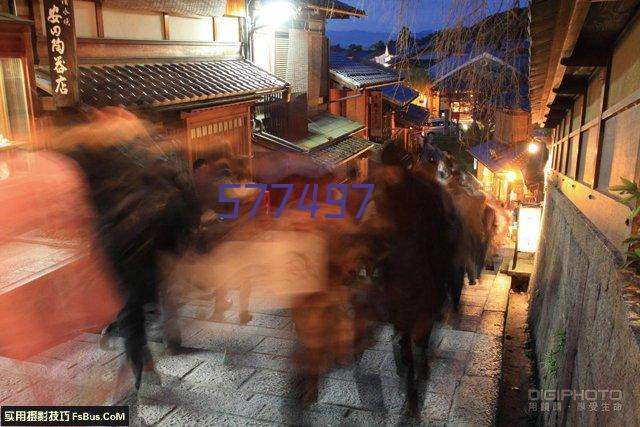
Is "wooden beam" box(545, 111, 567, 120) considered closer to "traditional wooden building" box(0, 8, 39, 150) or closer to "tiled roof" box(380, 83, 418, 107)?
"tiled roof" box(380, 83, 418, 107)

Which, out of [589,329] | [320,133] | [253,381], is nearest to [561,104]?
[589,329]

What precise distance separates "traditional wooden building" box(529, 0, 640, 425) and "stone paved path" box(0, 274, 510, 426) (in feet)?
3.31

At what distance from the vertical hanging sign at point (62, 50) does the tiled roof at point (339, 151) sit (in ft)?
29.8

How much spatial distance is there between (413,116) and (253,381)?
27.8 meters

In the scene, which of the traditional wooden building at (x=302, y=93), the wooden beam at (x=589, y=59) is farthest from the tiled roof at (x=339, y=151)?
the wooden beam at (x=589, y=59)

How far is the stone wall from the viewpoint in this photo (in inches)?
120

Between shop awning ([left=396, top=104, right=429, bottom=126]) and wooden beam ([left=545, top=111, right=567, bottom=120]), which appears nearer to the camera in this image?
wooden beam ([left=545, top=111, right=567, bottom=120])

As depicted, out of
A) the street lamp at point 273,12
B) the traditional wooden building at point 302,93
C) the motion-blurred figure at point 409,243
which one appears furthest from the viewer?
the traditional wooden building at point 302,93

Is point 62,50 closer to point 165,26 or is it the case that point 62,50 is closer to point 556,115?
point 165,26

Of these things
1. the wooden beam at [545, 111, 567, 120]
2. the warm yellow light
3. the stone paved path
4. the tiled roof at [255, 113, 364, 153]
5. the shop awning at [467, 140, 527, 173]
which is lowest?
the stone paved path

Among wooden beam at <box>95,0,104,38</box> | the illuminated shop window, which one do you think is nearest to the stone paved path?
the illuminated shop window

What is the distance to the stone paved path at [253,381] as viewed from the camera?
552 cm

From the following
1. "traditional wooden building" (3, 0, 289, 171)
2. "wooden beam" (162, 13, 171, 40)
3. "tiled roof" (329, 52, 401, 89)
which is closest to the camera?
"traditional wooden building" (3, 0, 289, 171)

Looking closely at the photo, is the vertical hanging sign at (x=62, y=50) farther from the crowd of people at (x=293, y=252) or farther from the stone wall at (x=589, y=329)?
the stone wall at (x=589, y=329)
